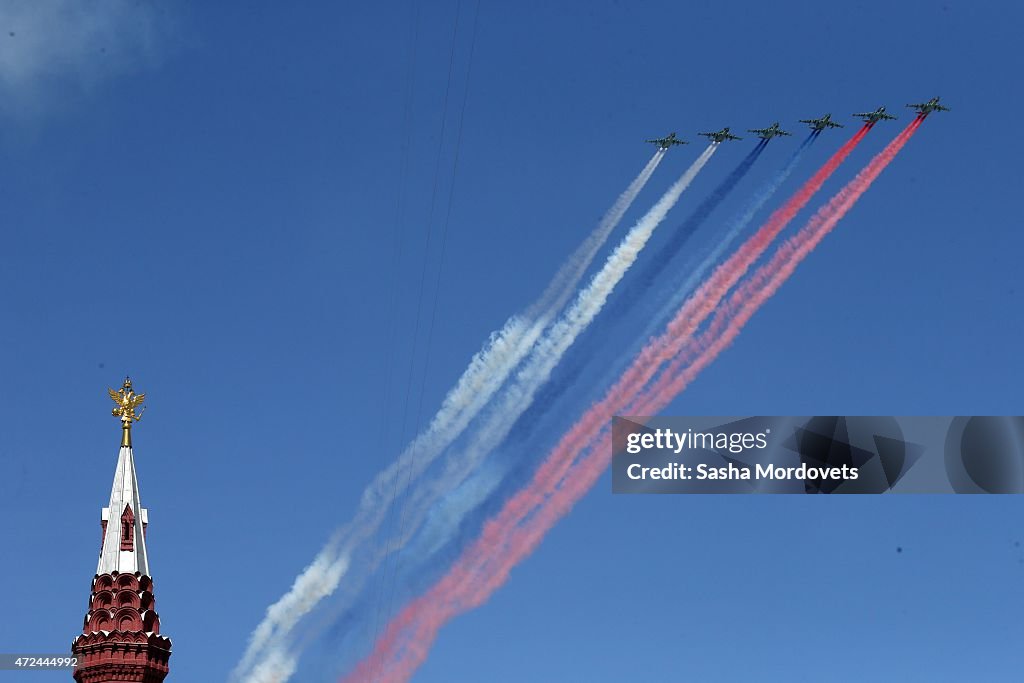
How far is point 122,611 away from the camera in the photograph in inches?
5221

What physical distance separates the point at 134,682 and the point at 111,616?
4.19 m

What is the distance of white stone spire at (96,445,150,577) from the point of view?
134m

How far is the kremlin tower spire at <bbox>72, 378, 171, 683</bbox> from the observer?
431 ft

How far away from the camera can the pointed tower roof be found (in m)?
134

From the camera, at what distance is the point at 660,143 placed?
506ft

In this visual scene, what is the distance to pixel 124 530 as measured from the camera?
13512 centimetres

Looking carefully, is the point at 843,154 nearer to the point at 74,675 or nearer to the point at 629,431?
the point at 629,431

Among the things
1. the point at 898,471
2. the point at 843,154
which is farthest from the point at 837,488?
the point at 843,154

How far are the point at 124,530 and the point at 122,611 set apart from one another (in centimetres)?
528

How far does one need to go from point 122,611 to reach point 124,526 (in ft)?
18.0

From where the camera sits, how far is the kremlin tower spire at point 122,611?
431 feet

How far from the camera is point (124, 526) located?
135125 millimetres

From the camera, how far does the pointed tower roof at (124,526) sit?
13412 cm

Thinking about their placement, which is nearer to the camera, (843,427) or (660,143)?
(843,427)
